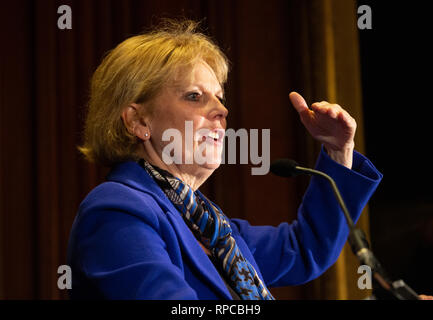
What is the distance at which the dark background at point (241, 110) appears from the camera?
2051 millimetres

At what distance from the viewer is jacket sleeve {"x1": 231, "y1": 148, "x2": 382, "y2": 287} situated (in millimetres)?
1398

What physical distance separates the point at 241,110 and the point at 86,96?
0.68m

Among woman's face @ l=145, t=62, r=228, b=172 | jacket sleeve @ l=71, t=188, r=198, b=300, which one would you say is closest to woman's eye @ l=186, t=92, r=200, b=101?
woman's face @ l=145, t=62, r=228, b=172

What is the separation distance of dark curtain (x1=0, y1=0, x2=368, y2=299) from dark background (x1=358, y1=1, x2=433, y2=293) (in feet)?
0.29

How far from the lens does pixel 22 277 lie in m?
2.03

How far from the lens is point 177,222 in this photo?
1.08 metres

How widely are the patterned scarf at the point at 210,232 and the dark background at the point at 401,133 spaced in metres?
1.17

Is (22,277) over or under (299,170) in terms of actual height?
under

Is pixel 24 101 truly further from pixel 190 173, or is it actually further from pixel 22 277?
pixel 190 173

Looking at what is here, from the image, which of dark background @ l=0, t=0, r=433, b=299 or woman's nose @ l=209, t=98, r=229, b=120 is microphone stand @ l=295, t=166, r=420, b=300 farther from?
dark background @ l=0, t=0, r=433, b=299

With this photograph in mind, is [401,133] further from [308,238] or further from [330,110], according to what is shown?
[330,110]

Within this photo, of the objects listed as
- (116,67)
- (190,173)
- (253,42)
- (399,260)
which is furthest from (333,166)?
(253,42)

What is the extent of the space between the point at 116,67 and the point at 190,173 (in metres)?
0.32
